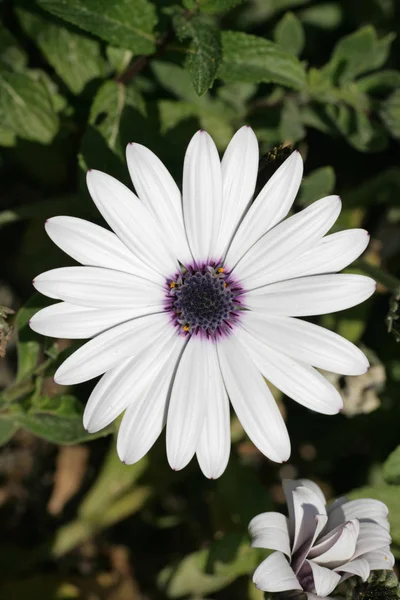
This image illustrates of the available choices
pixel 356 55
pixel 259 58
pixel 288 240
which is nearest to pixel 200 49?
pixel 259 58

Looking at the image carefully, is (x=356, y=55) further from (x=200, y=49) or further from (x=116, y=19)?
(x=116, y=19)

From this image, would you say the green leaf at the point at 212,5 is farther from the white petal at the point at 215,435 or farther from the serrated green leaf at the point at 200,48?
the white petal at the point at 215,435

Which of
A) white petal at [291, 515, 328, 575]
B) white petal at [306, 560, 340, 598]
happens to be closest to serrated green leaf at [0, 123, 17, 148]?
white petal at [291, 515, 328, 575]

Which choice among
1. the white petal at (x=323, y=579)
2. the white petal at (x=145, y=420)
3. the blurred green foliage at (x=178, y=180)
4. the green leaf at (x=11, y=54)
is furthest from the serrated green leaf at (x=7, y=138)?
the white petal at (x=323, y=579)

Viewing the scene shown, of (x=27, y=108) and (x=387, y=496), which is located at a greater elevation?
(x=27, y=108)

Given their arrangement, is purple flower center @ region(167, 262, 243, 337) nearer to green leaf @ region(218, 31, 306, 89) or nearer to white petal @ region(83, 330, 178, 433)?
white petal @ region(83, 330, 178, 433)

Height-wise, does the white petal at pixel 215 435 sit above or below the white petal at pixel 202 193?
below

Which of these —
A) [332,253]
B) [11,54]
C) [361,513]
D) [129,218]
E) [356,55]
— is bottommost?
[361,513]
